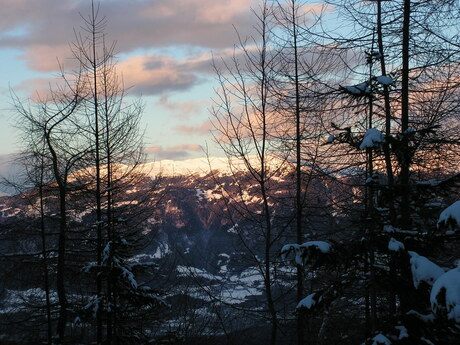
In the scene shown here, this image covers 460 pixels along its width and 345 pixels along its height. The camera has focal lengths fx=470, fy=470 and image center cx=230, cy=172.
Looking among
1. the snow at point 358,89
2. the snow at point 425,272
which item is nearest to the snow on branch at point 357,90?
the snow at point 358,89

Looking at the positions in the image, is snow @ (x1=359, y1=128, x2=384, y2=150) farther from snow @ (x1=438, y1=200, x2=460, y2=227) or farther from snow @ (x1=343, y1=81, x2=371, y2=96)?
snow @ (x1=438, y1=200, x2=460, y2=227)

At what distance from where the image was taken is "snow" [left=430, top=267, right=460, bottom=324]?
11.0ft

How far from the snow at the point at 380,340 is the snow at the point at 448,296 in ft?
5.27

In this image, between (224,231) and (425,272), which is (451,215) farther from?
(224,231)

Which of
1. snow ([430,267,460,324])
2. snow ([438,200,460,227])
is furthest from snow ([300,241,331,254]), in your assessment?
snow ([430,267,460,324])

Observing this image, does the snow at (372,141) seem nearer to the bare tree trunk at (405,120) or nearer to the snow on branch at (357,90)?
the bare tree trunk at (405,120)

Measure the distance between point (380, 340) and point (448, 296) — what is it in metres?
1.84

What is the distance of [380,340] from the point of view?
5.02 meters

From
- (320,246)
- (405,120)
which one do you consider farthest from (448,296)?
(405,120)

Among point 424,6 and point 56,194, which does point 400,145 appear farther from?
point 56,194

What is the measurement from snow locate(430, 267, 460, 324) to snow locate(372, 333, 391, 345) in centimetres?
161

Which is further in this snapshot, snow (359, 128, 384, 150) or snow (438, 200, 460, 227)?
snow (359, 128, 384, 150)

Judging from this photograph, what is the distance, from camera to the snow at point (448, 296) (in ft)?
11.0

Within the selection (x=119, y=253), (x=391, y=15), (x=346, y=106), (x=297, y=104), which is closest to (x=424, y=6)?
(x=391, y=15)
